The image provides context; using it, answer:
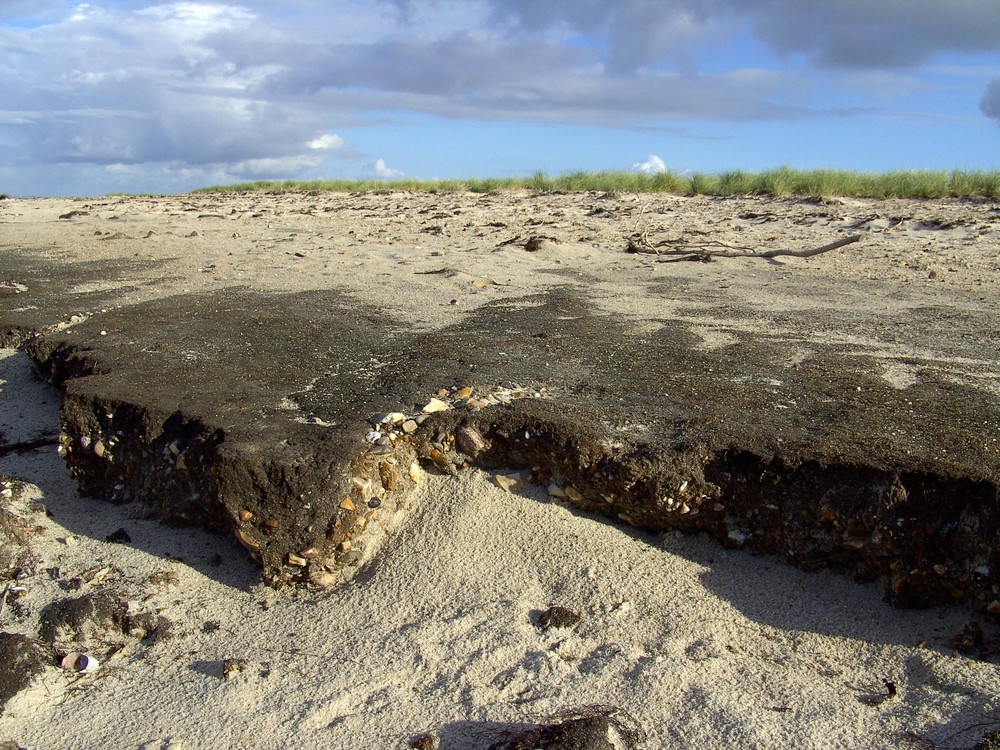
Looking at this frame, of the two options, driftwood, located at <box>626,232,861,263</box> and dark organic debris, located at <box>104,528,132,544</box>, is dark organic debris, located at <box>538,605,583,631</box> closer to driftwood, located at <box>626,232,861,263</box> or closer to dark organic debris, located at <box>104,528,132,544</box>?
dark organic debris, located at <box>104,528,132,544</box>

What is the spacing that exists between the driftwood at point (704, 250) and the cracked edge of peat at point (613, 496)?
4.25 m

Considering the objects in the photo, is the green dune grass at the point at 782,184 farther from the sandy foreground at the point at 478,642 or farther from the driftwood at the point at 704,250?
the sandy foreground at the point at 478,642

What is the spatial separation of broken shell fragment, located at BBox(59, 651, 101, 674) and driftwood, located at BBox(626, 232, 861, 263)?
523 cm

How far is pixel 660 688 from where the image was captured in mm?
2084

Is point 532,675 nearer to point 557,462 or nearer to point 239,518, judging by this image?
point 557,462

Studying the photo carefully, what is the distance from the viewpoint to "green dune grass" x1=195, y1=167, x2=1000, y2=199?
10.1 metres

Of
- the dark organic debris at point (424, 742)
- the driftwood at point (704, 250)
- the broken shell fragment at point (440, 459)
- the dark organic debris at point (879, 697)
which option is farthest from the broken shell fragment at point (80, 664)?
the driftwood at point (704, 250)

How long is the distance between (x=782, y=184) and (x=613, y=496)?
9378 millimetres

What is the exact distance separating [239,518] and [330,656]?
20.2 inches

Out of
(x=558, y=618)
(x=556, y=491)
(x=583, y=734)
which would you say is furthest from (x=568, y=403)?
(x=583, y=734)

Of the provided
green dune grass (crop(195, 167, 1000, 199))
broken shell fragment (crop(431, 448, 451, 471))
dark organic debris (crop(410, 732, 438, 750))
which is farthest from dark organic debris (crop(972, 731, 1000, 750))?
green dune grass (crop(195, 167, 1000, 199))

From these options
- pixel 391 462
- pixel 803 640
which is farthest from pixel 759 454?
pixel 391 462

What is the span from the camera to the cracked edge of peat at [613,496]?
225 centimetres

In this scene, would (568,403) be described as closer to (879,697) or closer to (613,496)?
(613,496)
